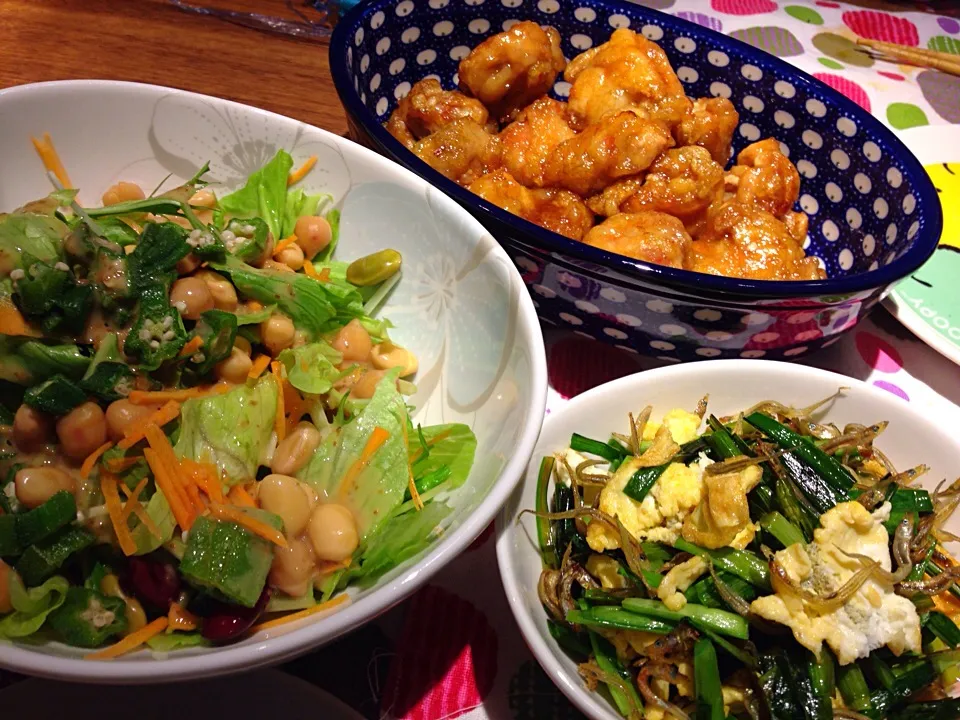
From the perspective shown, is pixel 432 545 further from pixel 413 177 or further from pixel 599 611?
pixel 413 177

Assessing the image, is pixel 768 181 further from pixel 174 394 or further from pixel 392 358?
pixel 174 394

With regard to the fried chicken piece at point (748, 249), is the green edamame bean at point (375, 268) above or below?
below

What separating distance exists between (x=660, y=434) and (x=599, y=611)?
36 cm

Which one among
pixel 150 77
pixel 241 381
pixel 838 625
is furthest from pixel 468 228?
pixel 150 77

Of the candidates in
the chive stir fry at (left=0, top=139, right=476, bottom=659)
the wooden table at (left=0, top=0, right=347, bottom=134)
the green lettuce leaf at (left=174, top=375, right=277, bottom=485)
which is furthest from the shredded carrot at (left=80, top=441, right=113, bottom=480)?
the wooden table at (left=0, top=0, right=347, bottom=134)

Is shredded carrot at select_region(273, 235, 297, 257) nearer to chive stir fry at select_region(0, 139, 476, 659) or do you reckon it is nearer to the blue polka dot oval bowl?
chive stir fry at select_region(0, 139, 476, 659)

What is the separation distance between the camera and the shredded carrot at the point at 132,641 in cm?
98

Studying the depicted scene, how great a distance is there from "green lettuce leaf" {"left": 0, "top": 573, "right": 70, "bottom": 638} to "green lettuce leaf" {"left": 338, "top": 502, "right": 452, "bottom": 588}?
0.42 m

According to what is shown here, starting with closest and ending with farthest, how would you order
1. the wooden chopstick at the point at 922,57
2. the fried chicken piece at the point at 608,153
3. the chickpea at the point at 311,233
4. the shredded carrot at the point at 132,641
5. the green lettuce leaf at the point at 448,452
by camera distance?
the shredded carrot at the point at 132,641, the green lettuce leaf at the point at 448,452, the chickpea at the point at 311,233, the fried chicken piece at the point at 608,153, the wooden chopstick at the point at 922,57

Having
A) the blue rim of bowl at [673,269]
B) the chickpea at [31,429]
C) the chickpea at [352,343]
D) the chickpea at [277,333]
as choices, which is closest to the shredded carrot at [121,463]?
the chickpea at [31,429]

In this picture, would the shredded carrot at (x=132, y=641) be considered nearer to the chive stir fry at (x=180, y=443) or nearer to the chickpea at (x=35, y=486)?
the chive stir fry at (x=180, y=443)

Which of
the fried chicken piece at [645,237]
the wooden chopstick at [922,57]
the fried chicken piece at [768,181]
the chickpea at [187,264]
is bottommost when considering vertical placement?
the chickpea at [187,264]

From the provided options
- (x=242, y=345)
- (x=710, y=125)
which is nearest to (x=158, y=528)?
(x=242, y=345)

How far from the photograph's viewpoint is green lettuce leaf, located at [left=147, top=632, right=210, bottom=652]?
103 centimetres
